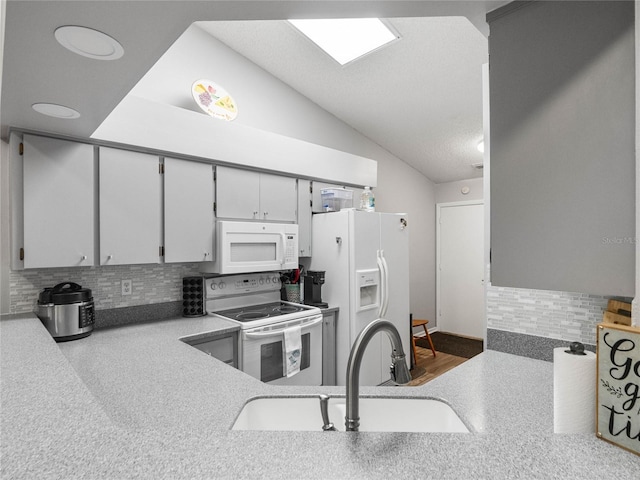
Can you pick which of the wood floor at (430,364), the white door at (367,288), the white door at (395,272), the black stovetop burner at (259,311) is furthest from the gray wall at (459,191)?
the black stovetop burner at (259,311)

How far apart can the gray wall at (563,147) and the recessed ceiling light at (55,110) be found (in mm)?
1715

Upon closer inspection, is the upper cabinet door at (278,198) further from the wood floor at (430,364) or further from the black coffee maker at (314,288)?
the wood floor at (430,364)

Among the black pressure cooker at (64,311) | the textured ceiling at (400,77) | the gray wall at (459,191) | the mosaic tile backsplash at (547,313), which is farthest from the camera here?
the gray wall at (459,191)

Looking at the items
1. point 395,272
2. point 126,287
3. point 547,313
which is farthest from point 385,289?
point 126,287

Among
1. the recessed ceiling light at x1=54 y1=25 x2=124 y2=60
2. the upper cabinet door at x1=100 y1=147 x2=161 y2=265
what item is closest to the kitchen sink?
the recessed ceiling light at x1=54 y1=25 x2=124 y2=60

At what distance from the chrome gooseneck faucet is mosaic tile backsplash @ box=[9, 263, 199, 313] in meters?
2.13

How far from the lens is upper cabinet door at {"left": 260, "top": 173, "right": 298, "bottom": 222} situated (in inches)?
115

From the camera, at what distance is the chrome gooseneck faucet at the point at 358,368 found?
0.82 metres

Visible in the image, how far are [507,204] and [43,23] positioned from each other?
128 centimetres

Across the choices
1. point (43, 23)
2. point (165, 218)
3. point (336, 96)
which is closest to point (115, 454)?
point (43, 23)

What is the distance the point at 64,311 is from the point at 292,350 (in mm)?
1419

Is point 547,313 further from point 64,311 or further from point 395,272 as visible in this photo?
point 64,311

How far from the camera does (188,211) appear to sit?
246cm

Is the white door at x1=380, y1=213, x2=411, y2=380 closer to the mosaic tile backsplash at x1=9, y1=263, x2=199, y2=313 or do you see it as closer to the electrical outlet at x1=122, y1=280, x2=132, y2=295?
the mosaic tile backsplash at x1=9, y1=263, x2=199, y2=313
